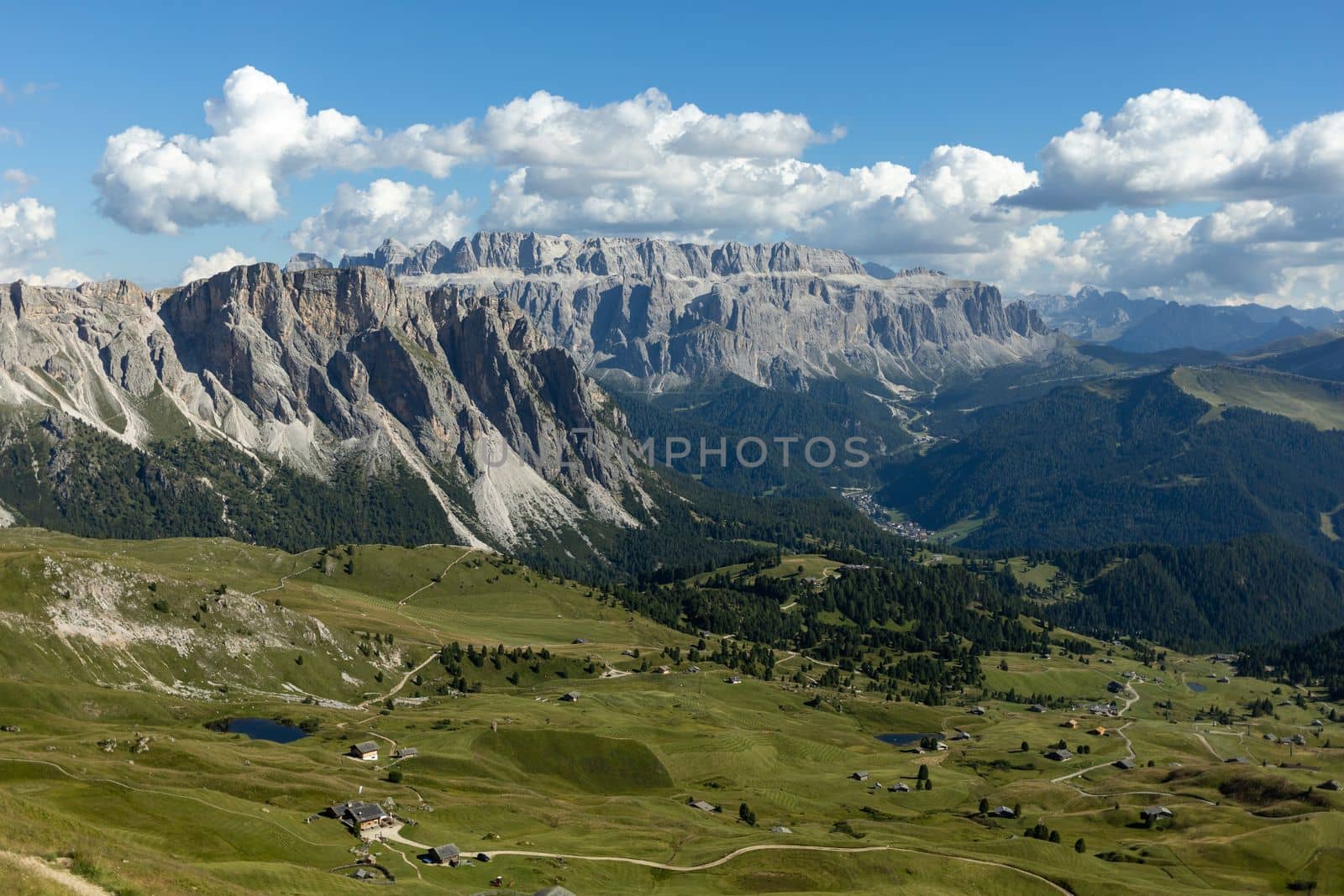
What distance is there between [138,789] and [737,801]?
88424 mm

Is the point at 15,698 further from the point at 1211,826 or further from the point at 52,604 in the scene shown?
the point at 1211,826

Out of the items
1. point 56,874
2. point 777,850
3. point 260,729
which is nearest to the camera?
point 56,874

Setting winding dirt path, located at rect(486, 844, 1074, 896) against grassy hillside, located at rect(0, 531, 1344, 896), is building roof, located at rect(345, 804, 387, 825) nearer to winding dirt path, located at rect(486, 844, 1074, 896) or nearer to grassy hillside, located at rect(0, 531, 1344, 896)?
grassy hillside, located at rect(0, 531, 1344, 896)

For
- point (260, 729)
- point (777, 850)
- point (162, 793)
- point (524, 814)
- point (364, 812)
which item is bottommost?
point (777, 850)

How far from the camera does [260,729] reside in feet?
594

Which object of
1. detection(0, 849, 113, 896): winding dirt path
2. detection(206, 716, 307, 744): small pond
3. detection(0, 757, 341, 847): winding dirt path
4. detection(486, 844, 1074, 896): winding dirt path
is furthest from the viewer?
detection(206, 716, 307, 744): small pond

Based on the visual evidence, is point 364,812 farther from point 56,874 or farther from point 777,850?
point 56,874

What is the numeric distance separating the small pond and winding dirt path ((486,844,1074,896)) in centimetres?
6811

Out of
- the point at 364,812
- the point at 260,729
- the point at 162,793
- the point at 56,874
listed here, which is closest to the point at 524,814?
the point at 364,812

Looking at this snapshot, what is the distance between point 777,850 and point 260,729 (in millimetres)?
91417

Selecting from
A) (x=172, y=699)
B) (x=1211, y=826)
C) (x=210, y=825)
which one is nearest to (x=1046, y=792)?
(x=1211, y=826)

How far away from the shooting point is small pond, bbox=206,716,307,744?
582 ft

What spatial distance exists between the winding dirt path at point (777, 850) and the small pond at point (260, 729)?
68.1m

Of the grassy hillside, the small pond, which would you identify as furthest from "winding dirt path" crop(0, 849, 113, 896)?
the small pond
